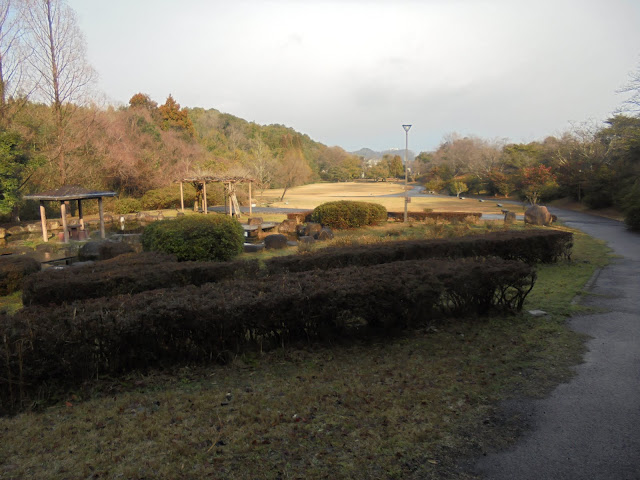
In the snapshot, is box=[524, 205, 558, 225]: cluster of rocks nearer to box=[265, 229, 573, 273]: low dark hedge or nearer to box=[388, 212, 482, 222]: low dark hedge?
box=[388, 212, 482, 222]: low dark hedge

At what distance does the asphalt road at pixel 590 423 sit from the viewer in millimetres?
2820

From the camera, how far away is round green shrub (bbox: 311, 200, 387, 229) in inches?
749

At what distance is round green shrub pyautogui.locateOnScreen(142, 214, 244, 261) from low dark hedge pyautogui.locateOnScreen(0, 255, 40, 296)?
8.72 feet

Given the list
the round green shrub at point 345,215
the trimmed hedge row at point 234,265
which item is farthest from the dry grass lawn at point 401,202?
the trimmed hedge row at point 234,265

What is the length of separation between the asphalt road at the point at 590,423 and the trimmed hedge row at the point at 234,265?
11.6 ft

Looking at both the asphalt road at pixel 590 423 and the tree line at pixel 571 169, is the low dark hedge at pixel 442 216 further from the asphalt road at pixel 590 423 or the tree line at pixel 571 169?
the asphalt road at pixel 590 423

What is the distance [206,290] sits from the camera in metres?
5.24

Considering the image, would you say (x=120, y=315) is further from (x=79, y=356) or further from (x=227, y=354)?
(x=227, y=354)

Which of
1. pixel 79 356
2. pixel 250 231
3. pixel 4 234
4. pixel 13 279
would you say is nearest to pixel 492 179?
pixel 250 231

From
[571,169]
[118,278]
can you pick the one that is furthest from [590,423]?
[571,169]

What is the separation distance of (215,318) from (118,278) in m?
2.63

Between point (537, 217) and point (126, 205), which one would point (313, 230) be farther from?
point (126, 205)

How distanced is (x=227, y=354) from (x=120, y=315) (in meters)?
1.08

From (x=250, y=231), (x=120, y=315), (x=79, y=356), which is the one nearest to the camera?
(x=79, y=356)
